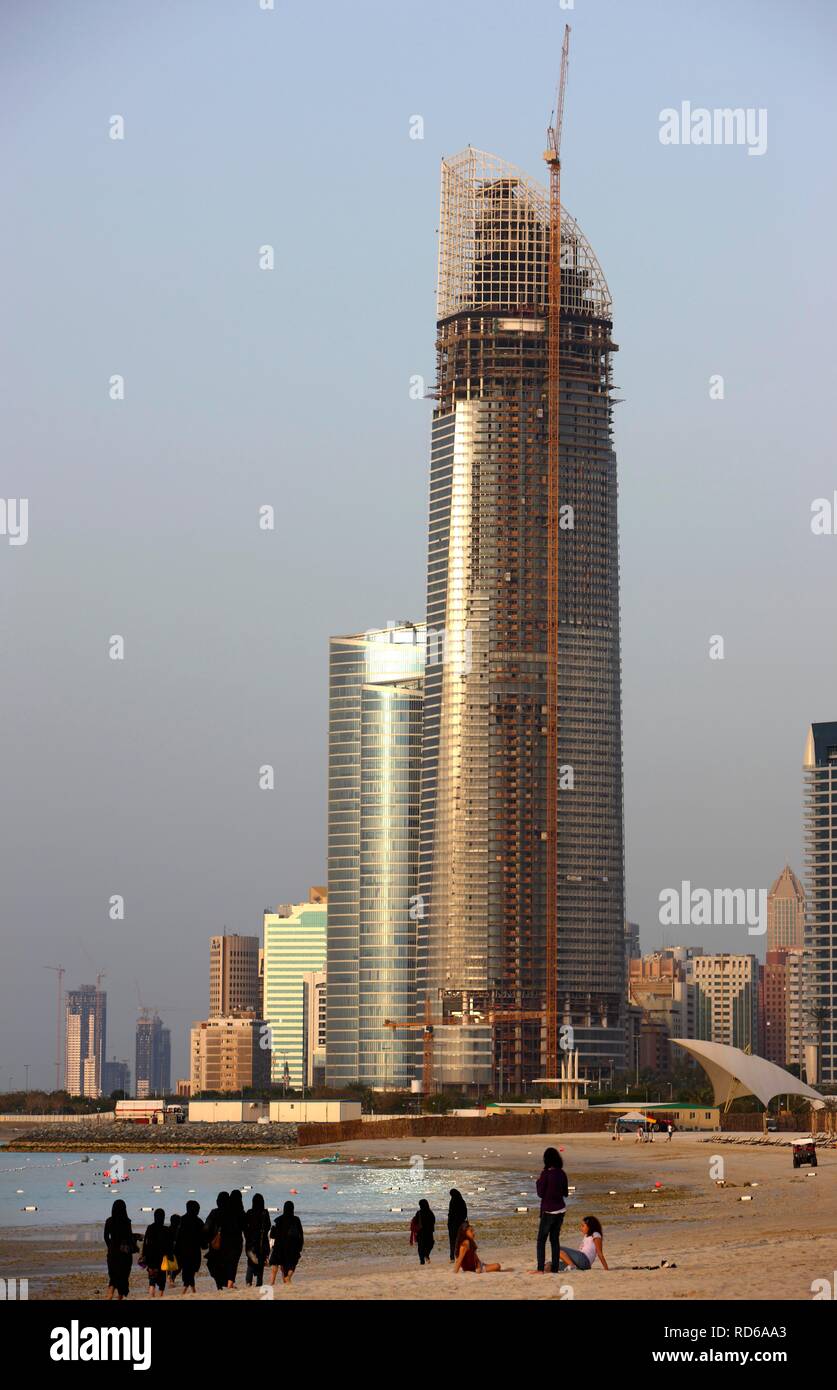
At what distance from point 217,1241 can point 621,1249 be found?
9.42 metres

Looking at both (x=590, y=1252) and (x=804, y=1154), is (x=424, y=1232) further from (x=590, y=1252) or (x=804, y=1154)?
(x=804, y=1154)

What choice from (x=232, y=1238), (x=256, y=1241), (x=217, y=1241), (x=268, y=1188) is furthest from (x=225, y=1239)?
(x=268, y=1188)

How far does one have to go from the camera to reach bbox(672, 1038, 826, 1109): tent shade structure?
164m

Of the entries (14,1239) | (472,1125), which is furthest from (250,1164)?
(14,1239)

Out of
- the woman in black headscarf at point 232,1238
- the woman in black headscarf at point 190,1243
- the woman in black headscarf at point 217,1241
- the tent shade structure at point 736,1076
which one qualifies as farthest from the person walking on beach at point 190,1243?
the tent shade structure at point 736,1076

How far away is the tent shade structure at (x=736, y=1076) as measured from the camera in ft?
540

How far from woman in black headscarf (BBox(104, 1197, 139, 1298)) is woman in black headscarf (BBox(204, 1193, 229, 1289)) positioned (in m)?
1.60

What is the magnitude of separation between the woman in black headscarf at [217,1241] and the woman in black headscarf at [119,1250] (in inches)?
63.2

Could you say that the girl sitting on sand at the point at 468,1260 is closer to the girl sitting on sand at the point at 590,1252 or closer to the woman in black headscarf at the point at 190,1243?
the girl sitting on sand at the point at 590,1252

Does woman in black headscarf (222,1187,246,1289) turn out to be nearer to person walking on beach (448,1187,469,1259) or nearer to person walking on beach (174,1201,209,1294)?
person walking on beach (174,1201,209,1294)

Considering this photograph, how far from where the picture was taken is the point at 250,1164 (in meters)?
136

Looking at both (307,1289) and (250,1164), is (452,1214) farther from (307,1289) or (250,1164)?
(250,1164)

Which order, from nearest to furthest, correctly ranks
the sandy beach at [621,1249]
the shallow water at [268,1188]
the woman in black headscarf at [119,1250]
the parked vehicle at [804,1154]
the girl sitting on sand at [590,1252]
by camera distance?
the sandy beach at [621,1249] < the girl sitting on sand at [590,1252] < the woman in black headscarf at [119,1250] < the shallow water at [268,1188] < the parked vehicle at [804,1154]

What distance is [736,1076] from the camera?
6452 inches
